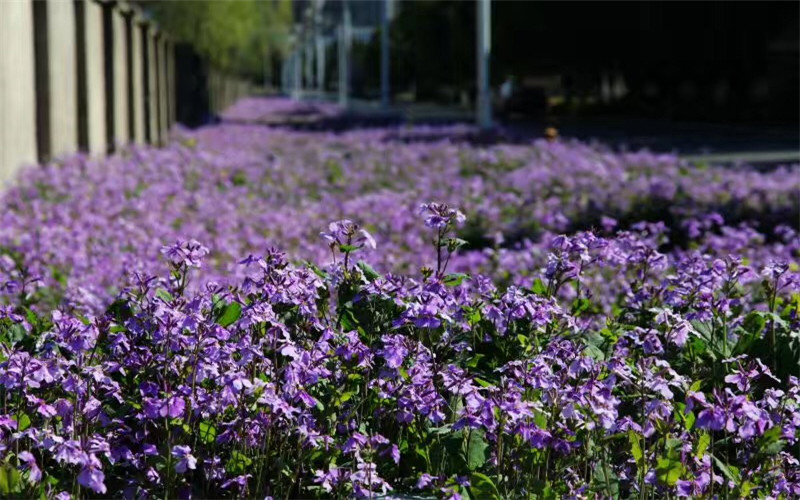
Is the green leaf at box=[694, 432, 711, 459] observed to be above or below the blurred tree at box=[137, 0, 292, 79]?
below

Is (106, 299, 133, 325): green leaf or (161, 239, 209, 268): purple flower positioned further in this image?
(106, 299, 133, 325): green leaf

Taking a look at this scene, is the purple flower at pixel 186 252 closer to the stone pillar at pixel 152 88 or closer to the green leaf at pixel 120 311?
the green leaf at pixel 120 311

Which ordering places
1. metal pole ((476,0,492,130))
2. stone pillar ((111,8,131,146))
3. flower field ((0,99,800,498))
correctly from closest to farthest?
flower field ((0,99,800,498))
stone pillar ((111,8,131,146))
metal pole ((476,0,492,130))

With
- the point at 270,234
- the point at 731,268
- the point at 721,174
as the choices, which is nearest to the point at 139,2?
the point at 721,174

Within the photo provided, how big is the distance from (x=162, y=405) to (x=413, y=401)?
606mm

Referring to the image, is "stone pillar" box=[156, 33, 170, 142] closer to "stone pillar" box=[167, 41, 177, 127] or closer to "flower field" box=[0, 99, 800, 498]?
"stone pillar" box=[167, 41, 177, 127]

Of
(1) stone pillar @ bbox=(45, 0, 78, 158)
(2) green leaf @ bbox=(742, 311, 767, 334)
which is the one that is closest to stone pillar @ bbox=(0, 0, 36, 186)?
(1) stone pillar @ bbox=(45, 0, 78, 158)

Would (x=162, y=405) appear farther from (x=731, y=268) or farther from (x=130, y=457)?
(x=731, y=268)

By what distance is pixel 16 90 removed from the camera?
1142cm

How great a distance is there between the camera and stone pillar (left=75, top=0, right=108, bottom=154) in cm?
1520

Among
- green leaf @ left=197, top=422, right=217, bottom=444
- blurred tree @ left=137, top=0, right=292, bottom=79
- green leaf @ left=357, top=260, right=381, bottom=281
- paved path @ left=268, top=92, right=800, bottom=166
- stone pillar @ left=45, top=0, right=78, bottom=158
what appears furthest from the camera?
blurred tree @ left=137, top=0, right=292, bottom=79

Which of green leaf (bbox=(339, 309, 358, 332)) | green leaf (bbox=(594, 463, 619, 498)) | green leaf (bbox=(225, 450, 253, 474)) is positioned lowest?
green leaf (bbox=(594, 463, 619, 498))

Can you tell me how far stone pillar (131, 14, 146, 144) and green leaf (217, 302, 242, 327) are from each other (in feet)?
53.9

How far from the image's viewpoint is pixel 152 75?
73.2ft
